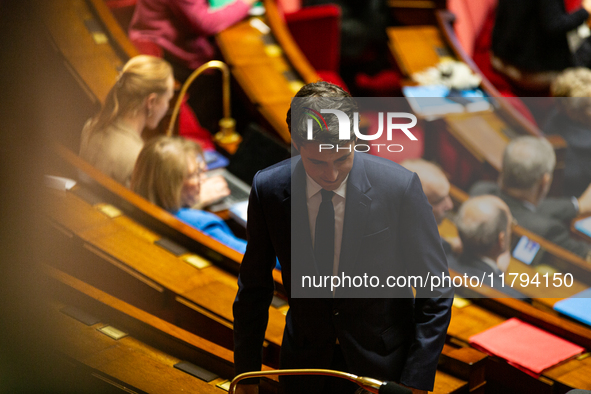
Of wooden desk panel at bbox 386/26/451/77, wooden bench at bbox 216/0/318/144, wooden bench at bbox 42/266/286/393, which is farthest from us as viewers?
wooden desk panel at bbox 386/26/451/77

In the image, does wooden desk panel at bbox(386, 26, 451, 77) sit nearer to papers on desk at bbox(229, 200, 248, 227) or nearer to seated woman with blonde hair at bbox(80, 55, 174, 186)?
papers on desk at bbox(229, 200, 248, 227)

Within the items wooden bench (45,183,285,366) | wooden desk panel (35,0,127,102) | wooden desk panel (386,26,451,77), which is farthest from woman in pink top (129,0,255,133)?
wooden bench (45,183,285,366)

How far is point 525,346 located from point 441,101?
7.41 feet

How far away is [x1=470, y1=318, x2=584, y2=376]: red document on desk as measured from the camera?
1931mm

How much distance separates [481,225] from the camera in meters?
2.35

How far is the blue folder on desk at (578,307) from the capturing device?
210 cm

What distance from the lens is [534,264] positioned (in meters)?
2.60

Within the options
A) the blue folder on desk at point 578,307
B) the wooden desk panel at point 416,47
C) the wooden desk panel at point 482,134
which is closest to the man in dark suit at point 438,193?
the blue folder on desk at point 578,307

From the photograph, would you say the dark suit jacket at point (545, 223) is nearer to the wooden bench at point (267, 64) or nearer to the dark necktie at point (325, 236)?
the wooden bench at point (267, 64)

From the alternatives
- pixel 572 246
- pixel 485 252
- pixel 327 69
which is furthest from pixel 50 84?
pixel 327 69

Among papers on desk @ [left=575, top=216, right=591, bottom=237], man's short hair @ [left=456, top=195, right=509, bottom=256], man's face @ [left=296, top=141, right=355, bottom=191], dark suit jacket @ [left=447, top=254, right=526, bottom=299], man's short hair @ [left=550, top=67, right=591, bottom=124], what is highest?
man's face @ [left=296, top=141, right=355, bottom=191]

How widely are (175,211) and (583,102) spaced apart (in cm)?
226

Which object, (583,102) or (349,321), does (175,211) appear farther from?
(583,102)

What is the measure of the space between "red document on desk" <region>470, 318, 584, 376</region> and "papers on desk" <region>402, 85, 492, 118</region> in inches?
78.3
